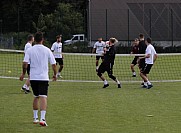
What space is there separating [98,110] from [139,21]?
4206cm

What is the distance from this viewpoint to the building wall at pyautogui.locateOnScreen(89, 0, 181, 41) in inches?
2121

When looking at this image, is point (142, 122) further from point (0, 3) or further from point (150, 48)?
point (0, 3)

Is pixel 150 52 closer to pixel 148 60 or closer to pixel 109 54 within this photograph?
pixel 148 60

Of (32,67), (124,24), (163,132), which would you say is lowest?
(163,132)

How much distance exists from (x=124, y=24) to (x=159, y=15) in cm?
400

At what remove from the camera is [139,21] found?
5447 cm

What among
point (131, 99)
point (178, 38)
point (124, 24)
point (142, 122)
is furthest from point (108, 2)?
point (142, 122)

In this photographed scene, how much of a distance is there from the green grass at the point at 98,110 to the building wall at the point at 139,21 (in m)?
35.2

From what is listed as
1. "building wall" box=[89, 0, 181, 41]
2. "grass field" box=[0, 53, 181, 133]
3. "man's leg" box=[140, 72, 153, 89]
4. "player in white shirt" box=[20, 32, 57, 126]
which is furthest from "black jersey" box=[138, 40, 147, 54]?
"building wall" box=[89, 0, 181, 41]

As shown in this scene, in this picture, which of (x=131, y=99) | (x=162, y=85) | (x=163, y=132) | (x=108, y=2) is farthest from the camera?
(x=108, y=2)

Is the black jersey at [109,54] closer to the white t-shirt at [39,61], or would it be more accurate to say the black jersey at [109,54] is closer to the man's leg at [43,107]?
the white t-shirt at [39,61]

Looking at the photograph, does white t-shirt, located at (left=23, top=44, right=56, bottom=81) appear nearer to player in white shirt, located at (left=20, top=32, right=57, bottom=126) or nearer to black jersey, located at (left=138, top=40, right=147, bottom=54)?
player in white shirt, located at (left=20, top=32, right=57, bottom=126)

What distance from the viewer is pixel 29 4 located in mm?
69188

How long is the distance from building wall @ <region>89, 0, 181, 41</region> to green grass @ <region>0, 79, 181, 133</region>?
115ft
